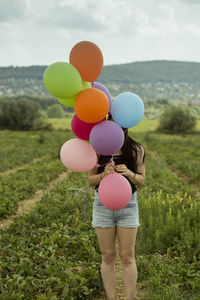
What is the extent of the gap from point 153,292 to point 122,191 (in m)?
1.38

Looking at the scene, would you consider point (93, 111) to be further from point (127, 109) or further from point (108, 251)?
point (108, 251)

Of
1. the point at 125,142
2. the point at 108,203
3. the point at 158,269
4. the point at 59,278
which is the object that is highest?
the point at 125,142

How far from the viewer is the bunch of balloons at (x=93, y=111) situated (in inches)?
110

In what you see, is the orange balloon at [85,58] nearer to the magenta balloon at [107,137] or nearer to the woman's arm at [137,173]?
the magenta balloon at [107,137]

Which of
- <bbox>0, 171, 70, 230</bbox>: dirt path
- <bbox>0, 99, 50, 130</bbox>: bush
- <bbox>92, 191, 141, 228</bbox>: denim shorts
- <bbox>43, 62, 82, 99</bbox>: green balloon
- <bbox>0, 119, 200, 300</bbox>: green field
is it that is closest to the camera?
<bbox>43, 62, 82, 99</bbox>: green balloon

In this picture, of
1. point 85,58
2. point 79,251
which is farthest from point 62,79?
point 79,251

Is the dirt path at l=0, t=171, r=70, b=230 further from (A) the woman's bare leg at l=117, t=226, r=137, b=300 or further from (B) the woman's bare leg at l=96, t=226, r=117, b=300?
(A) the woman's bare leg at l=117, t=226, r=137, b=300

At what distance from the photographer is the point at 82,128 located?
3125mm

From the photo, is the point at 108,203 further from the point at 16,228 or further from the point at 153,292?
the point at 16,228

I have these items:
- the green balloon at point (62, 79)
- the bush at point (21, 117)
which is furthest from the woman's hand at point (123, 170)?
the bush at point (21, 117)

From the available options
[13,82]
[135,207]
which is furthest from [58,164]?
[13,82]

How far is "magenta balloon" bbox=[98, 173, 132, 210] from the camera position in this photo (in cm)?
281

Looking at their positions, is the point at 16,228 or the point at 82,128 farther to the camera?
the point at 16,228

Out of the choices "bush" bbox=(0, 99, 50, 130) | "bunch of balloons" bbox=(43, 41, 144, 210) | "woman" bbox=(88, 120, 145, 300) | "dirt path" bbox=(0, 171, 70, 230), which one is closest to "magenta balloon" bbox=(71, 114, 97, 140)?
"bunch of balloons" bbox=(43, 41, 144, 210)
